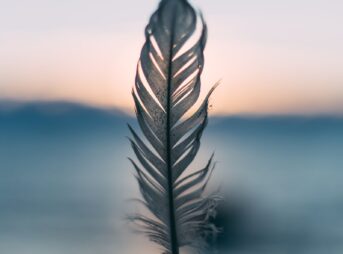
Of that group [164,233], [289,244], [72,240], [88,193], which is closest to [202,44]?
[164,233]

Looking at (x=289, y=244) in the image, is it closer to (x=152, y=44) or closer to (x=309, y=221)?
(x=309, y=221)

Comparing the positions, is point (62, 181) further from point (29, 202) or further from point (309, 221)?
point (309, 221)

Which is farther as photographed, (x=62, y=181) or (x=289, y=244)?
(x=62, y=181)

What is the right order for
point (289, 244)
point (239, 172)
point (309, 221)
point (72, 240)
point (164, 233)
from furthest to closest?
point (309, 221) < point (289, 244) < point (72, 240) < point (239, 172) < point (164, 233)

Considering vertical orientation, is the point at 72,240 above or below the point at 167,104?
below

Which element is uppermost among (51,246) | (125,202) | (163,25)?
(163,25)

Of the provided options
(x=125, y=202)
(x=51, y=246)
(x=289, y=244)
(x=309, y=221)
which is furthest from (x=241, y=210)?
(x=125, y=202)

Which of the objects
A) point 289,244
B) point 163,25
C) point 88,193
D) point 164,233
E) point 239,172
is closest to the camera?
point 163,25
